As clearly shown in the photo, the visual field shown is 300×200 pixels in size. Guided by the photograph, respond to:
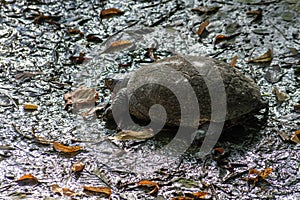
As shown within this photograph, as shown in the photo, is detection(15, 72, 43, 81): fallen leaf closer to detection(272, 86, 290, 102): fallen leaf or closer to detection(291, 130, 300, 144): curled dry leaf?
detection(272, 86, 290, 102): fallen leaf

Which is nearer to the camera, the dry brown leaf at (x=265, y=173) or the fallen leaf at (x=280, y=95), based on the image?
the dry brown leaf at (x=265, y=173)

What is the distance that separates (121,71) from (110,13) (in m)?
1.17

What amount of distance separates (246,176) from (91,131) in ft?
4.27

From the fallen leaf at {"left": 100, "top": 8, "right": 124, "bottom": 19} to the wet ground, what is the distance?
0.07 metres

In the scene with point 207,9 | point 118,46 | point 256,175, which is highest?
point 207,9

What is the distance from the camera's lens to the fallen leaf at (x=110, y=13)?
20.3 ft

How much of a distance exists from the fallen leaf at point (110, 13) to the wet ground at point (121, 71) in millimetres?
72

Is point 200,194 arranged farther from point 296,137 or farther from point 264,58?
point 264,58

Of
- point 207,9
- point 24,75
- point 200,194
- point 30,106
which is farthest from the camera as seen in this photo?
point 207,9

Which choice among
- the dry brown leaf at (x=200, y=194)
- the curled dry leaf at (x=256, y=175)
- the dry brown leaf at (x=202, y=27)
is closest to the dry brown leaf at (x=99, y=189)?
the dry brown leaf at (x=200, y=194)

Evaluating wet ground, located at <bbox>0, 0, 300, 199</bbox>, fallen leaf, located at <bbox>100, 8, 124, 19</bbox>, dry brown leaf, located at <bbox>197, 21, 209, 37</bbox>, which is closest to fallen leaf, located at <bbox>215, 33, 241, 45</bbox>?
wet ground, located at <bbox>0, 0, 300, 199</bbox>

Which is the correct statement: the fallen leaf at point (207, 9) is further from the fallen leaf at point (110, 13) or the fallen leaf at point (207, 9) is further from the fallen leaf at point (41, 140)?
the fallen leaf at point (41, 140)

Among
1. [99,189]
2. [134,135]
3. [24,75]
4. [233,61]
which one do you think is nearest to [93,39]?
[24,75]

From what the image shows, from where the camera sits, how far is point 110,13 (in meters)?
6.23
